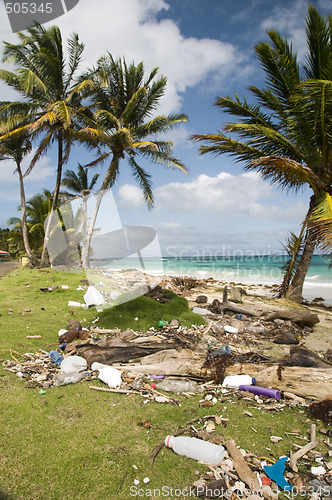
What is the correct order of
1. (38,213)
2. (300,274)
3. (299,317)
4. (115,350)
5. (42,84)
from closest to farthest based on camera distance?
(115,350) → (299,317) → (300,274) → (42,84) → (38,213)

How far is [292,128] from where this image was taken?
8531mm

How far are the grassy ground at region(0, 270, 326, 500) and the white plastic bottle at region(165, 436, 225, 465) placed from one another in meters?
→ 0.06

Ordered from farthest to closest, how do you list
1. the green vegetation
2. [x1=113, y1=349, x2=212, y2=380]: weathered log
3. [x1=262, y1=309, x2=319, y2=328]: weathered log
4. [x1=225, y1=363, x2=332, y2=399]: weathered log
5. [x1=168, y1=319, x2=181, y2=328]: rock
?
[x1=262, y1=309, x2=319, y2=328]: weathered log → the green vegetation → [x1=168, y1=319, x2=181, y2=328]: rock → [x1=113, y1=349, x2=212, y2=380]: weathered log → [x1=225, y1=363, x2=332, y2=399]: weathered log

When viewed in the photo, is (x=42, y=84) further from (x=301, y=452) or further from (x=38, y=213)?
(x=301, y=452)

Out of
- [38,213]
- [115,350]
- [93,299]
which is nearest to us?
[115,350]

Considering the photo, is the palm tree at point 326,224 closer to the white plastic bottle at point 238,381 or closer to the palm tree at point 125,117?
the white plastic bottle at point 238,381

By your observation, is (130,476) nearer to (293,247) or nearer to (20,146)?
(293,247)

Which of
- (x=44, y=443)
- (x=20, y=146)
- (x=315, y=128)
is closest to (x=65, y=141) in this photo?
(x=20, y=146)

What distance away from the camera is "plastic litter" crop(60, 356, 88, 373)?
12.4 feet

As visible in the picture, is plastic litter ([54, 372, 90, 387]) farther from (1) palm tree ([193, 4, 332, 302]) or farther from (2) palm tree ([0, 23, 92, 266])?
(2) palm tree ([0, 23, 92, 266])

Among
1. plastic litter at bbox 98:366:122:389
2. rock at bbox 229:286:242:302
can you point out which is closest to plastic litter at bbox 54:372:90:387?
plastic litter at bbox 98:366:122:389

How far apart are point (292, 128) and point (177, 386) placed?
27.2 feet

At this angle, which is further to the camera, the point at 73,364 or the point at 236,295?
the point at 236,295

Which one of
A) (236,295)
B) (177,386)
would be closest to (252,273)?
(236,295)
